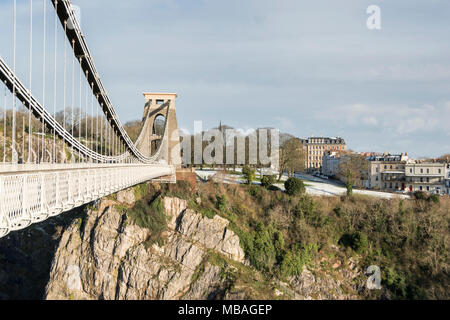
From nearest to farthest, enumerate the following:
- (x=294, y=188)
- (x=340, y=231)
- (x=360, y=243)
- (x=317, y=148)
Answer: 1. (x=360, y=243)
2. (x=340, y=231)
3. (x=294, y=188)
4. (x=317, y=148)

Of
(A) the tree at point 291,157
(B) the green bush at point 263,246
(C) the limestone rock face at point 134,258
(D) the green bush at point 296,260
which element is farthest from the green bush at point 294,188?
(A) the tree at point 291,157

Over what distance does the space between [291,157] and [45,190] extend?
3599cm

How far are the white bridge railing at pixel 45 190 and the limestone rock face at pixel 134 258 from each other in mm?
12339

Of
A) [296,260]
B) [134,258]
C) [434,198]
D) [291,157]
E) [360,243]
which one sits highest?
[291,157]

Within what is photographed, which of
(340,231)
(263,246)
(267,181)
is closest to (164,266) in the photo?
(263,246)

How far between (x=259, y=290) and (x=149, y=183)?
12518mm

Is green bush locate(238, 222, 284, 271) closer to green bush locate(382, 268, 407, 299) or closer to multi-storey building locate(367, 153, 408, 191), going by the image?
green bush locate(382, 268, 407, 299)

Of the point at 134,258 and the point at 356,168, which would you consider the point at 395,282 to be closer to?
the point at 134,258

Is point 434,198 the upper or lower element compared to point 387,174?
lower

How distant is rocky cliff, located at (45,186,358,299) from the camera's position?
24656 millimetres

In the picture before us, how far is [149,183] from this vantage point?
30.8 metres

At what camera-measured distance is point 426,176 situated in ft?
A: 151

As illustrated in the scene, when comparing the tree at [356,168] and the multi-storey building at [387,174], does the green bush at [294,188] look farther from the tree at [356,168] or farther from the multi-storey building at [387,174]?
the multi-storey building at [387,174]

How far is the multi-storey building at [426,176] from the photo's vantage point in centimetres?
4594
